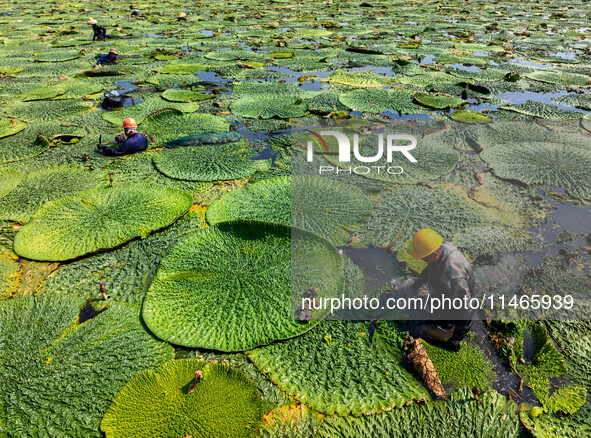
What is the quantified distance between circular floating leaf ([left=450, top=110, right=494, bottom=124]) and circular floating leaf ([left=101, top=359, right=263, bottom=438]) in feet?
18.6

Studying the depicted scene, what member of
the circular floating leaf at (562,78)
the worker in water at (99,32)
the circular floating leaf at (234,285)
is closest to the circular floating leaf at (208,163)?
the circular floating leaf at (234,285)

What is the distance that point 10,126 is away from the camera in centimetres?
567

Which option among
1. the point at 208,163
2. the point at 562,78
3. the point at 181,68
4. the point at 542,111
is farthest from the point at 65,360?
the point at 562,78

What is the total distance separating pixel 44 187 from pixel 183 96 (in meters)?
3.52

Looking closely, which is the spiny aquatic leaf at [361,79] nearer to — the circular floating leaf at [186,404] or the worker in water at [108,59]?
the worker in water at [108,59]

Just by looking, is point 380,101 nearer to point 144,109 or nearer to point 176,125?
point 176,125

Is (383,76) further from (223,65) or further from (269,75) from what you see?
(223,65)

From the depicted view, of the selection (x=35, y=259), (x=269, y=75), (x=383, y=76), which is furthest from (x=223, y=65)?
(x=35, y=259)

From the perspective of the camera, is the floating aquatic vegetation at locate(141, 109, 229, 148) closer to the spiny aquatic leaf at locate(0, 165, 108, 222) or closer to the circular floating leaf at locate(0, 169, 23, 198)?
the spiny aquatic leaf at locate(0, 165, 108, 222)

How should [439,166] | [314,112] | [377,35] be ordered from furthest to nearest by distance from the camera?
1. [377,35]
2. [314,112]
3. [439,166]

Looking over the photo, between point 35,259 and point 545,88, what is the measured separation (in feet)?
32.0

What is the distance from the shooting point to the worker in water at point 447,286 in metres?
2.42

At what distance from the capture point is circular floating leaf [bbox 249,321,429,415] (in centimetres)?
215

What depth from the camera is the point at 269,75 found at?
27.5ft
